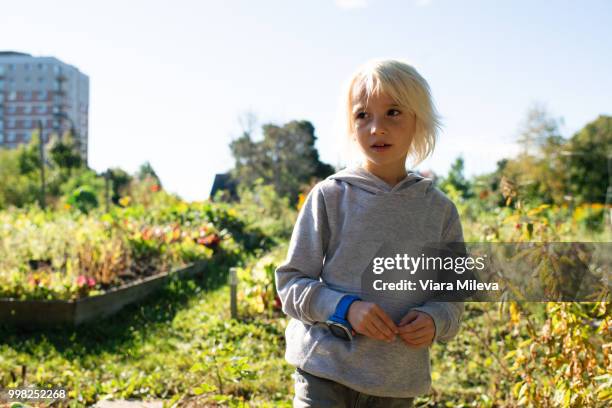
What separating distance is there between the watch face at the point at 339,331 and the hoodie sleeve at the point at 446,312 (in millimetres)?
197

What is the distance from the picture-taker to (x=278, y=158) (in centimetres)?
3422

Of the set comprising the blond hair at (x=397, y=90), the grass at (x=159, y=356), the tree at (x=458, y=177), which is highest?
the tree at (x=458, y=177)

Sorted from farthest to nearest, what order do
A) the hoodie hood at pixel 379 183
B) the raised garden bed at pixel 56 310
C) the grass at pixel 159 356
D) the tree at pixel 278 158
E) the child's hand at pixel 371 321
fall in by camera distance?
the tree at pixel 278 158
the raised garden bed at pixel 56 310
the grass at pixel 159 356
the hoodie hood at pixel 379 183
the child's hand at pixel 371 321

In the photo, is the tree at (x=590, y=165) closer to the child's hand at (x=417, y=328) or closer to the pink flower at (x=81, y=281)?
the pink flower at (x=81, y=281)

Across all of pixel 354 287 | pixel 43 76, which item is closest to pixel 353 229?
pixel 354 287

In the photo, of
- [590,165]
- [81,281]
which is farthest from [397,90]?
[590,165]

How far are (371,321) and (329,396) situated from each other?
0.81 ft

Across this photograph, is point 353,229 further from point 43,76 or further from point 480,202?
point 43,76

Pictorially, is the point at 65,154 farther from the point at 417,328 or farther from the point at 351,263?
the point at 417,328

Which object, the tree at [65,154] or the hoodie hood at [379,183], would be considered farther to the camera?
the tree at [65,154]

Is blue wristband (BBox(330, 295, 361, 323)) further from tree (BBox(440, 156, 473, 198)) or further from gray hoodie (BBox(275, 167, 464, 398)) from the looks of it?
tree (BBox(440, 156, 473, 198))

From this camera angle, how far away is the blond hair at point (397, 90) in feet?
5.41

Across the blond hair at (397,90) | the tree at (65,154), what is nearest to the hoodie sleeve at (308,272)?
the blond hair at (397,90)

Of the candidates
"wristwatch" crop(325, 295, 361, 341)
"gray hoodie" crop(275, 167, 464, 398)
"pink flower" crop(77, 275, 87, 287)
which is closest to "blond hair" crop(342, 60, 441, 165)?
"gray hoodie" crop(275, 167, 464, 398)
